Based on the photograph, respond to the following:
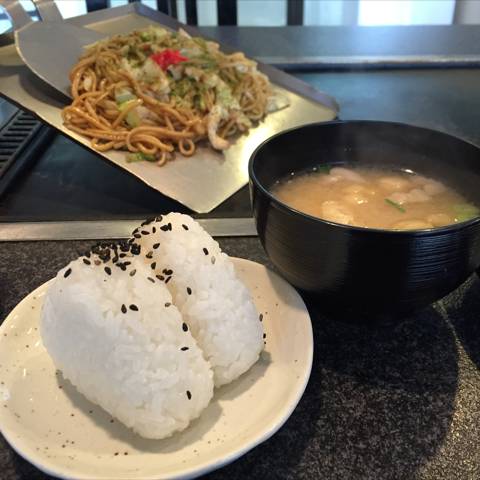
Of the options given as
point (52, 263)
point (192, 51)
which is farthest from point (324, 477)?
point (192, 51)

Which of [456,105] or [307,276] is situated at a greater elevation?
[307,276]

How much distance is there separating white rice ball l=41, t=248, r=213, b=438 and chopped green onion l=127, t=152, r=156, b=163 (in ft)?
3.16

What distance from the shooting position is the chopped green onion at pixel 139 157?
1.72 meters

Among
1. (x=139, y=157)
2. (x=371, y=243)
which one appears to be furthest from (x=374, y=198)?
(x=139, y=157)

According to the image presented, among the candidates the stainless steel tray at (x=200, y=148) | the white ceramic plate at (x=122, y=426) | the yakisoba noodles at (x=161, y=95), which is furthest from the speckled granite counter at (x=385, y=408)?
the yakisoba noodles at (x=161, y=95)

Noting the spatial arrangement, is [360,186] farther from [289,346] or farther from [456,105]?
[456,105]

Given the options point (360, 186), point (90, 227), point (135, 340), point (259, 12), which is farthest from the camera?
point (259, 12)

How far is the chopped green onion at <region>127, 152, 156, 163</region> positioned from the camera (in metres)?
1.72

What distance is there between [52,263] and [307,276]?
24.9 inches

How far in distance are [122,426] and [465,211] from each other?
74cm

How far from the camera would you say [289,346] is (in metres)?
0.88

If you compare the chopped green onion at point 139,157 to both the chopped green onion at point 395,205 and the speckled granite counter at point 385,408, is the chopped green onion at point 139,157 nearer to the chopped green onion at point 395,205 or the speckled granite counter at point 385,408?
the speckled granite counter at point 385,408

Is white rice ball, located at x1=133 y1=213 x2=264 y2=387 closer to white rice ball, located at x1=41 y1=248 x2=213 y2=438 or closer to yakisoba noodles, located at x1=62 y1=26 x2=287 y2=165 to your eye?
white rice ball, located at x1=41 y1=248 x2=213 y2=438

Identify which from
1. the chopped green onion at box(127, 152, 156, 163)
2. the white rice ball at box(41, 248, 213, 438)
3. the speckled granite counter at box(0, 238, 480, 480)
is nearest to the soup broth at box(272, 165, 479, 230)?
the speckled granite counter at box(0, 238, 480, 480)
